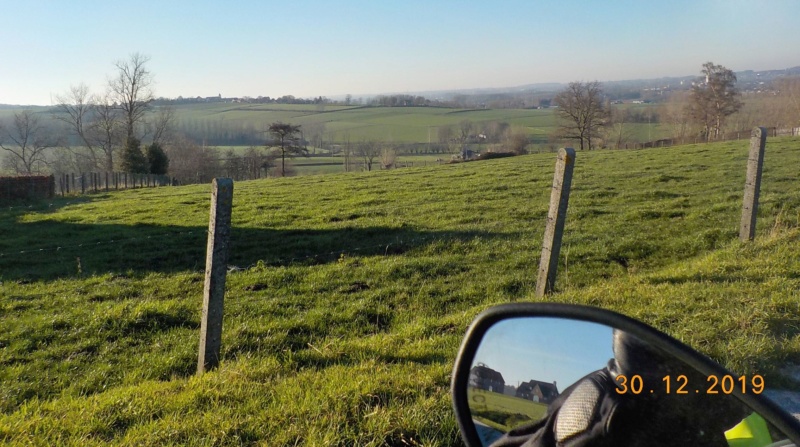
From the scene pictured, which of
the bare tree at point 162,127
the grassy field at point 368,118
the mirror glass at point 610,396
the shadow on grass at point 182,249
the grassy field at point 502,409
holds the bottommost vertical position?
the shadow on grass at point 182,249

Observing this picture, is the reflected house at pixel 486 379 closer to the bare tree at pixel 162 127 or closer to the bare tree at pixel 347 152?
the bare tree at pixel 162 127

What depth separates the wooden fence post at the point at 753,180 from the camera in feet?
26.6

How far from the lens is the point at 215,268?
15.6 ft

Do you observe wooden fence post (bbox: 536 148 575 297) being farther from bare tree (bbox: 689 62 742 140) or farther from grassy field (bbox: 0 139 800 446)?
bare tree (bbox: 689 62 742 140)

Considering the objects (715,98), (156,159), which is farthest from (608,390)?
(715,98)

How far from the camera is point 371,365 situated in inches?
Result: 165

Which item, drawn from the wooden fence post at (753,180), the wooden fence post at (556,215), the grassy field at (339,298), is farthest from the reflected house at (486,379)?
the wooden fence post at (753,180)

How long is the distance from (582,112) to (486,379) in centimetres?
5925

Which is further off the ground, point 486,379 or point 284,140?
point 284,140

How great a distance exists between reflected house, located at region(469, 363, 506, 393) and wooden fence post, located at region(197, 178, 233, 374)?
3312 millimetres

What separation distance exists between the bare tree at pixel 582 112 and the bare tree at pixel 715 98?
28.2 feet

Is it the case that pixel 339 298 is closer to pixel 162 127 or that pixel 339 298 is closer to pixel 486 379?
pixel 486 379

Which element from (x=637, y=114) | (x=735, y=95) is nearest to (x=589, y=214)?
(x=735, y=95)

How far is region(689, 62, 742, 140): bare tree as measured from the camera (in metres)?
53.4
